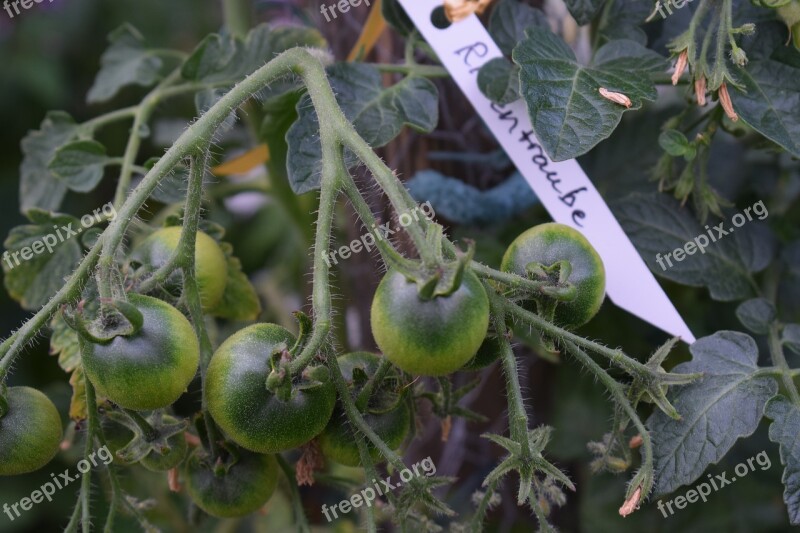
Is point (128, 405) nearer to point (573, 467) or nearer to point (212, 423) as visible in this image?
point (212, 423)

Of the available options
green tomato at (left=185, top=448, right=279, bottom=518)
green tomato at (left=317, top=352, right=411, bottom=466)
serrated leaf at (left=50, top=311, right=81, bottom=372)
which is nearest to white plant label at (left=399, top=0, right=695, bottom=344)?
green tomato at (left=317, top=352, right=411, bottom=466)

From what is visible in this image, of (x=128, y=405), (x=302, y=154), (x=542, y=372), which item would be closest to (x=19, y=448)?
(x=128, y=405)

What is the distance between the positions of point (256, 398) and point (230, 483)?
0.52ft

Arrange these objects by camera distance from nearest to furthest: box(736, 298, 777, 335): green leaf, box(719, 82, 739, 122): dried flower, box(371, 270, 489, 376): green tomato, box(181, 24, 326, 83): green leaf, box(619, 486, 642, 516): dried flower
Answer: box(371, 270, 489, 376): green tomato → box(619, 486, 642, 516): dried flower → box(719, 82, 739, 122): dried flower → box(736, 298, 777, 335): green leaf → box(181, 24, 326, 83): green leaf

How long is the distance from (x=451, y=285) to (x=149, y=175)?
27 cm

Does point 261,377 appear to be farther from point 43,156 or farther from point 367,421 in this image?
point 43,156

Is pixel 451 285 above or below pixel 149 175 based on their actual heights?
below

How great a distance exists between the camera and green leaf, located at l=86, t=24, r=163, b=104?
3.49ft

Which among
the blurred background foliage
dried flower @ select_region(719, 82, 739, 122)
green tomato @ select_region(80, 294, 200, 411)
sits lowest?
the blurred background foliage

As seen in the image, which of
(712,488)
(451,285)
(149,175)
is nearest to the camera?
(451,285)

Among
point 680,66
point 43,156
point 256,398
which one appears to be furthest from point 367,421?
point 43,156

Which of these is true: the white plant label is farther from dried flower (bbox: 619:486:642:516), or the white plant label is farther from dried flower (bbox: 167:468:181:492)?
dried flower (bbox: 167:468:181:492)

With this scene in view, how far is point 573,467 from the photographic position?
4.00 feet

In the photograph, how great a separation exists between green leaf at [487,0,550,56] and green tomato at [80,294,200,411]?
0.51 metres
